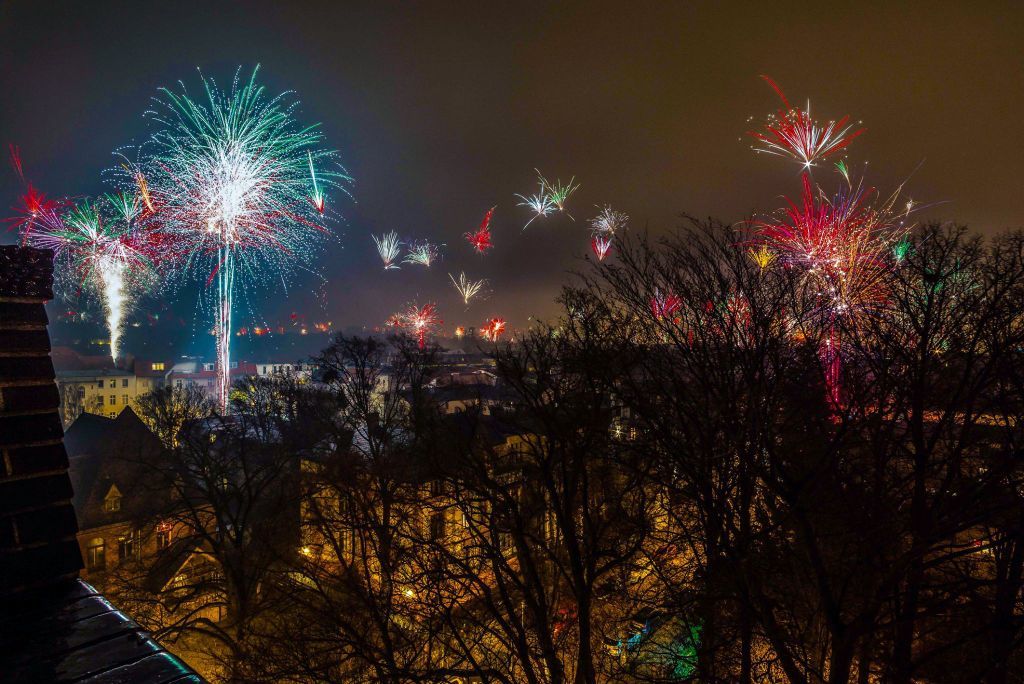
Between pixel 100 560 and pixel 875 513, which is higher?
pixel 875 513

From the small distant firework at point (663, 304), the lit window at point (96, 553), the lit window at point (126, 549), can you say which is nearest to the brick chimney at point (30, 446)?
the small distant firework at point (663, 304)

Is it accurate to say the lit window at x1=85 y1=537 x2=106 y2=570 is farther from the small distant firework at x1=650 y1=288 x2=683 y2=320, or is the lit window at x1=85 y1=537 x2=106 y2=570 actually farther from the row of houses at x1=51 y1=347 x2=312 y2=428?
the small distant firework at x1=650 y1=288 x2=683 y2=320

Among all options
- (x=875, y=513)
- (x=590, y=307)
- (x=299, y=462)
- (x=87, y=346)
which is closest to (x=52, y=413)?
(x=590, y=307)

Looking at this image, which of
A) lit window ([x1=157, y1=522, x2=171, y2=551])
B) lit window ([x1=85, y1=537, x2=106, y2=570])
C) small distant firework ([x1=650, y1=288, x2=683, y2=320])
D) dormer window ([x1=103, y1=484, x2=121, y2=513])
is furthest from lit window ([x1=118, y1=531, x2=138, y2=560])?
small distant firework ([x1=650, y1=288, x2=683, y2=320])

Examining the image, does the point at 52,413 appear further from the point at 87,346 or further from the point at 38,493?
the point at 87,346

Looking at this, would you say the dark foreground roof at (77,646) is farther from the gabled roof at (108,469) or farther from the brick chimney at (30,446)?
the gabled roof at (108,469)

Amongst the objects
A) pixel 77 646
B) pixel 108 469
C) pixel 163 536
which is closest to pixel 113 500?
pixel 108 469

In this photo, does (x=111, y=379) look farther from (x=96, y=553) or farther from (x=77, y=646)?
(x=77, y=646)
